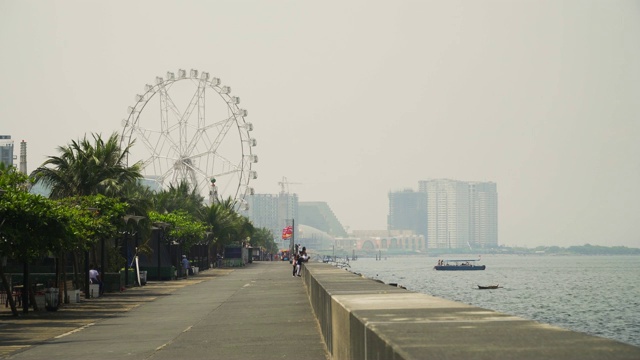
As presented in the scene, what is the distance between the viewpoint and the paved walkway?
22.5 m

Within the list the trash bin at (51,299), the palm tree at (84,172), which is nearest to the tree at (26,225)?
the trash bin at (51,299)

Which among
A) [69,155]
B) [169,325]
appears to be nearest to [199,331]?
[169,325]

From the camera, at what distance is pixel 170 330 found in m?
29.1

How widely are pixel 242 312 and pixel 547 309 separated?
196 ft

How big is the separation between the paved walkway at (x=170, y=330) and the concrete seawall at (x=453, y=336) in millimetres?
7493

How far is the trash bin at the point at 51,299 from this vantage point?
123 ft

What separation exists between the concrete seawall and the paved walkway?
24.6 feet

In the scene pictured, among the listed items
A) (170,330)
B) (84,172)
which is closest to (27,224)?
(170,330)

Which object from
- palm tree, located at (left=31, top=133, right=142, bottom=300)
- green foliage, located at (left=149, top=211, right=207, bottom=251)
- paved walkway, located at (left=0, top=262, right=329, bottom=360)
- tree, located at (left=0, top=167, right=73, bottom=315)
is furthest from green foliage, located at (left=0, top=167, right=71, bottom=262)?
green foliage, located at (left=149, top=211, right=207, bottom=251)

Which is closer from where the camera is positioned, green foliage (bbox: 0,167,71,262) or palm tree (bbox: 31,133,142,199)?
green foliage (bbox: 0,167,71,262)

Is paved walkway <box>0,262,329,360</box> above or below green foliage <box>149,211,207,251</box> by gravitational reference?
below

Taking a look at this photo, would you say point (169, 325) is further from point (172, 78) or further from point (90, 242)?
point (172, 78)

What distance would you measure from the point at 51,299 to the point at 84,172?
57.3 feet

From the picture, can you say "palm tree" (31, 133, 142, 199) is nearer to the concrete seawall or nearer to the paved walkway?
the paved walkway
